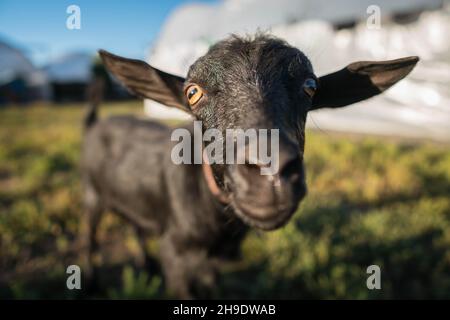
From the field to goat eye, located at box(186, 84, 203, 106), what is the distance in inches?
69.9

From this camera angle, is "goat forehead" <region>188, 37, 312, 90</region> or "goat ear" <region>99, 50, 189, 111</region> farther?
"goat ear" <region>99, 50, 189, 111</region>

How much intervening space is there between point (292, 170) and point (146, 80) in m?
1.65

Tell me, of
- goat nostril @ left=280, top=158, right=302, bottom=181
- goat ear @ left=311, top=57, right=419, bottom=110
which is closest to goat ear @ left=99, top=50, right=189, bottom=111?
goat ear @ left=311, top=57, right=419, bottom=110

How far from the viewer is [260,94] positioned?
167 centimetres

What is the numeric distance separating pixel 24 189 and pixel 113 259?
2.94 m

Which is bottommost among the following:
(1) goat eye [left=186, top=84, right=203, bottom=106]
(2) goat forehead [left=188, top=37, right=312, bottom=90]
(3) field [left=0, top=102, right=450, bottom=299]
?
(3) field [left=0, top=102, right=450, bottom=299]

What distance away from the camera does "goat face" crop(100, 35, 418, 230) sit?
1401mm

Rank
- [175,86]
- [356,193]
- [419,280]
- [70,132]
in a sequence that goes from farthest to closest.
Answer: [70,132] → [356,193] → [419,280] → [175,86]

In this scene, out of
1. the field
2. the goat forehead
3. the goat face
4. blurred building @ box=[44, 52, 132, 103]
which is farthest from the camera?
blurred building @ box=[44, 52, 132, 103]

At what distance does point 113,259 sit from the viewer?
13.4ft

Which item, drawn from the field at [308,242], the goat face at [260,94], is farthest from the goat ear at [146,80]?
the field at [308,242]

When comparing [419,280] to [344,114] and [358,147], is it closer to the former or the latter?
[358,147]

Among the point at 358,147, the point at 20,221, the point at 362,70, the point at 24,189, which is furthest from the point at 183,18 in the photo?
the point at 362,70

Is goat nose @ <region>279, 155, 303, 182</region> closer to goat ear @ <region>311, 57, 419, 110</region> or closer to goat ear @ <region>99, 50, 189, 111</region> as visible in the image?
goat ear @ <region>311, 57, 419, 110</region>
